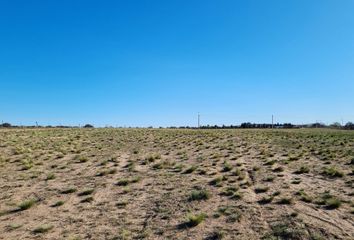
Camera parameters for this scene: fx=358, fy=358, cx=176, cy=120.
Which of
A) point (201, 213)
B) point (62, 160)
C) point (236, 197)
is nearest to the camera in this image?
point (201, 213)

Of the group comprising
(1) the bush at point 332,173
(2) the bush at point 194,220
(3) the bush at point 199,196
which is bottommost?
(2) the bush at point 194,220

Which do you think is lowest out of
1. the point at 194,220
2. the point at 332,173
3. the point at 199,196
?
the point at 194,220

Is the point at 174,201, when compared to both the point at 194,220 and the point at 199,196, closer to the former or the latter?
the point at 199,196

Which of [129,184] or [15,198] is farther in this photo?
[129,184]

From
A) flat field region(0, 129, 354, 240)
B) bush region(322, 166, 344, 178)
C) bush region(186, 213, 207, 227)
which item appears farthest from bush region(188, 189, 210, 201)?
bush region(322, 166, 344, 178)

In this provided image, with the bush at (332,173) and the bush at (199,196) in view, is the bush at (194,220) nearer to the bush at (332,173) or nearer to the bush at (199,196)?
the bush at (199,196)

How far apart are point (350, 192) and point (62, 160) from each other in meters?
16.3

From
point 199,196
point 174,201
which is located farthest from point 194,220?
point 199,196

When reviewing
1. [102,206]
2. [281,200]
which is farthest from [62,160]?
[281,200]

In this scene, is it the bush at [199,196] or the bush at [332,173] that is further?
the bush at [332,173]

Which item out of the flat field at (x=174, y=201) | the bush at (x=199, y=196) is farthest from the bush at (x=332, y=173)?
the bush at (x=199, y=196)

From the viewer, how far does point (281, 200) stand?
11695mm

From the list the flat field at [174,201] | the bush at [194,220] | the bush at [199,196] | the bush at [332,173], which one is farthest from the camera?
the bush at [332,173]

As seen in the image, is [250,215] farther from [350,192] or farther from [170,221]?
[350,192]
